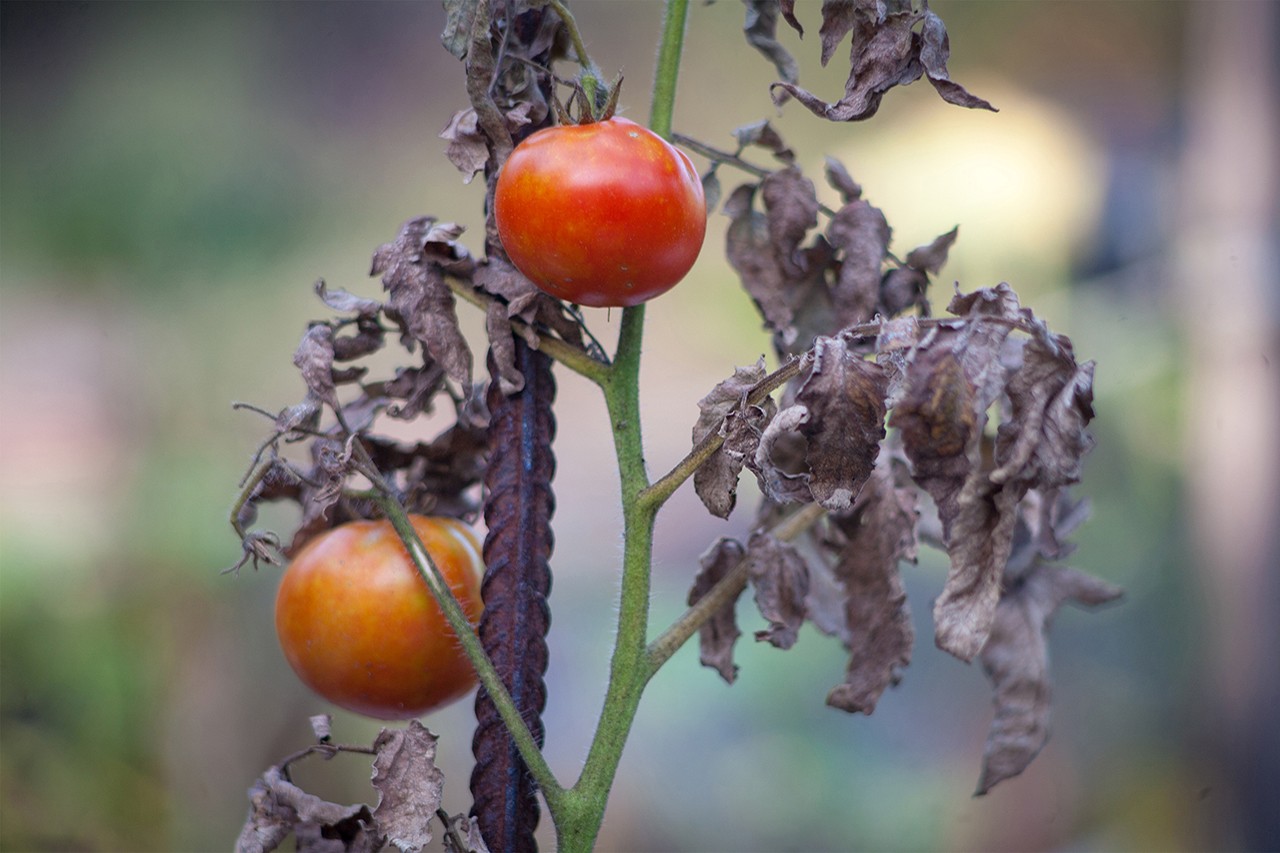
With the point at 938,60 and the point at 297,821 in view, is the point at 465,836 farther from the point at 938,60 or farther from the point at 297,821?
the point at 938,60

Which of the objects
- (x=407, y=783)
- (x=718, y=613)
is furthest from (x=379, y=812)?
(x=718, y=613)

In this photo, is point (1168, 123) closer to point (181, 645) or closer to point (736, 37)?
point (736, 37)

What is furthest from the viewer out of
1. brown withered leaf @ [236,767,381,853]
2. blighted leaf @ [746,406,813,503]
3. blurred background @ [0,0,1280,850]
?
blurred background @ [0,0,1280,850]

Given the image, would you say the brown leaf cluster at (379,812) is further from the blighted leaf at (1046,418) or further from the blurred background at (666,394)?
the blurred background at (666,394)

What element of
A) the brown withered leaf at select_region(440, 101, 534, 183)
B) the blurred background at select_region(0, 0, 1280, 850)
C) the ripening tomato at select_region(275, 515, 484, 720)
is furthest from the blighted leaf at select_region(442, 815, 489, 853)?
the blurred background at select_region(0, 0, 1280, 850)

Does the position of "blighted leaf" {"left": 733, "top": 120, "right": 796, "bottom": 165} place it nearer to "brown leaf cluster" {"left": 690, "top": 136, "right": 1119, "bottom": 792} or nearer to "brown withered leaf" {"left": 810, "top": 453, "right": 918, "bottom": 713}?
"brown leaf cluster" {"left": 690, "top": 136, "right": 1119, "bottom": 792}
